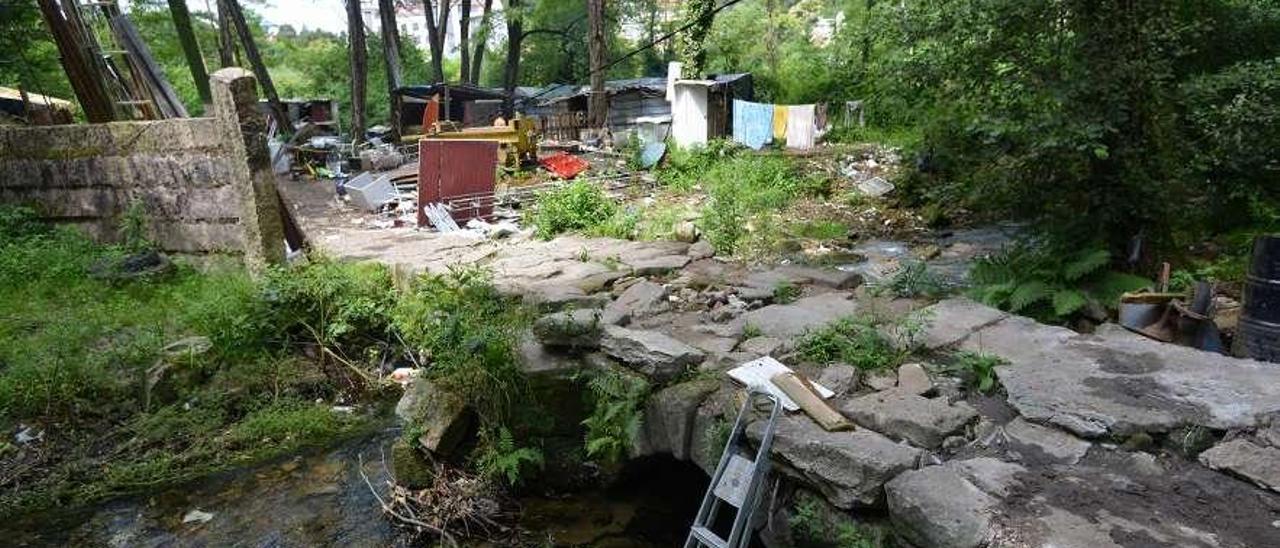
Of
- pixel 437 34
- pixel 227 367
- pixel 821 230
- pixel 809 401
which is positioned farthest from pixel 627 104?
pixel 809 401

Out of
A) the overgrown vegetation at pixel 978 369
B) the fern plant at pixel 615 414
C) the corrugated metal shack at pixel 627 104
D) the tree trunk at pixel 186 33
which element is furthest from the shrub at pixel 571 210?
the tree trunk at pixel 186 33

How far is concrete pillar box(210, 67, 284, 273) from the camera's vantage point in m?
6.55

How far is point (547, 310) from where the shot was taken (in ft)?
16.5

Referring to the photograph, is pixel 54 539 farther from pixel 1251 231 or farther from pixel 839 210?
pixel 1251 231

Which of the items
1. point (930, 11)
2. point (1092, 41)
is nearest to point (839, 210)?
point (930, 11)

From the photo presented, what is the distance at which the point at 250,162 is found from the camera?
662 centimetres

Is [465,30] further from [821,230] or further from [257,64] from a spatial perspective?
[821,230]

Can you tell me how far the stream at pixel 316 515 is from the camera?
4160 mm

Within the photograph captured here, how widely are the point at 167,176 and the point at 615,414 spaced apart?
6186 millimetres

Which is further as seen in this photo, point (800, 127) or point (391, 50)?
point (391, 50)

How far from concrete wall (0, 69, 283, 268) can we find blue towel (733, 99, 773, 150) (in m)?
12.0

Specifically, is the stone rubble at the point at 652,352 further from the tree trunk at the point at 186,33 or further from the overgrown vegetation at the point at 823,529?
the tree trunk at the point at 186,33

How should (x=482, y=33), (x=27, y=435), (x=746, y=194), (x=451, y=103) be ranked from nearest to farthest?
(x=27, y=435), (x=746, y=194), (x=451, y=103), (x=482, y=33)

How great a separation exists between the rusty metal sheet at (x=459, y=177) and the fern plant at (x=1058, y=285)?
20.5 feet
